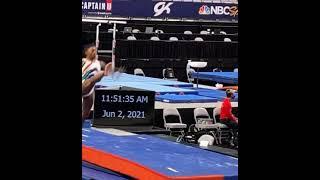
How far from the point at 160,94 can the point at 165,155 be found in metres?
5.21

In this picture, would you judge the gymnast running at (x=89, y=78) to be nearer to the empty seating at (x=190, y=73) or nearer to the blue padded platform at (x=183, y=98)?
the blue padded platform at (x=183, y=98)

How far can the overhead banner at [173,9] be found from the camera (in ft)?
56.9

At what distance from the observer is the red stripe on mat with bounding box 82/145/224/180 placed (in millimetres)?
4438

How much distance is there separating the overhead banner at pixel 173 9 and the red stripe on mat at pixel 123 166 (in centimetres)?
1191

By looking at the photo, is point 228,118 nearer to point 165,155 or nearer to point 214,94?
point 214,94

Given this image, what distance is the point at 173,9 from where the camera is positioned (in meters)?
18.2

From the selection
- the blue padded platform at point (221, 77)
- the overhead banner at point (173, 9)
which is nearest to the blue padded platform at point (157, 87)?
the blue padded platform at point (221, 77)

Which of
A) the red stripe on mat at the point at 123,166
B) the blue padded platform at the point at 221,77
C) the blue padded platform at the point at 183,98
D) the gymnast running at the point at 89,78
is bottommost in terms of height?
the red stripe on mat at the point at 123,166

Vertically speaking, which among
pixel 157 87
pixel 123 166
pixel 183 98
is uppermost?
pixel 157 87

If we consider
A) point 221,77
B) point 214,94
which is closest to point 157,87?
point 214,94

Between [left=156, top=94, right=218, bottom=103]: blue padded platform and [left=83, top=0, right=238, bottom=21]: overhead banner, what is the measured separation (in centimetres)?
705

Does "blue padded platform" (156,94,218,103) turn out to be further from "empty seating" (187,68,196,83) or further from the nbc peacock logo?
the nbc peacock logo

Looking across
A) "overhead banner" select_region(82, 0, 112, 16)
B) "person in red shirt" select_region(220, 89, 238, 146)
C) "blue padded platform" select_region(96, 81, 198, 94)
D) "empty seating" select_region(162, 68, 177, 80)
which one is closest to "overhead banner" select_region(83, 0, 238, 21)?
"overhead banner" select_region(82, 0, 112, 16)
